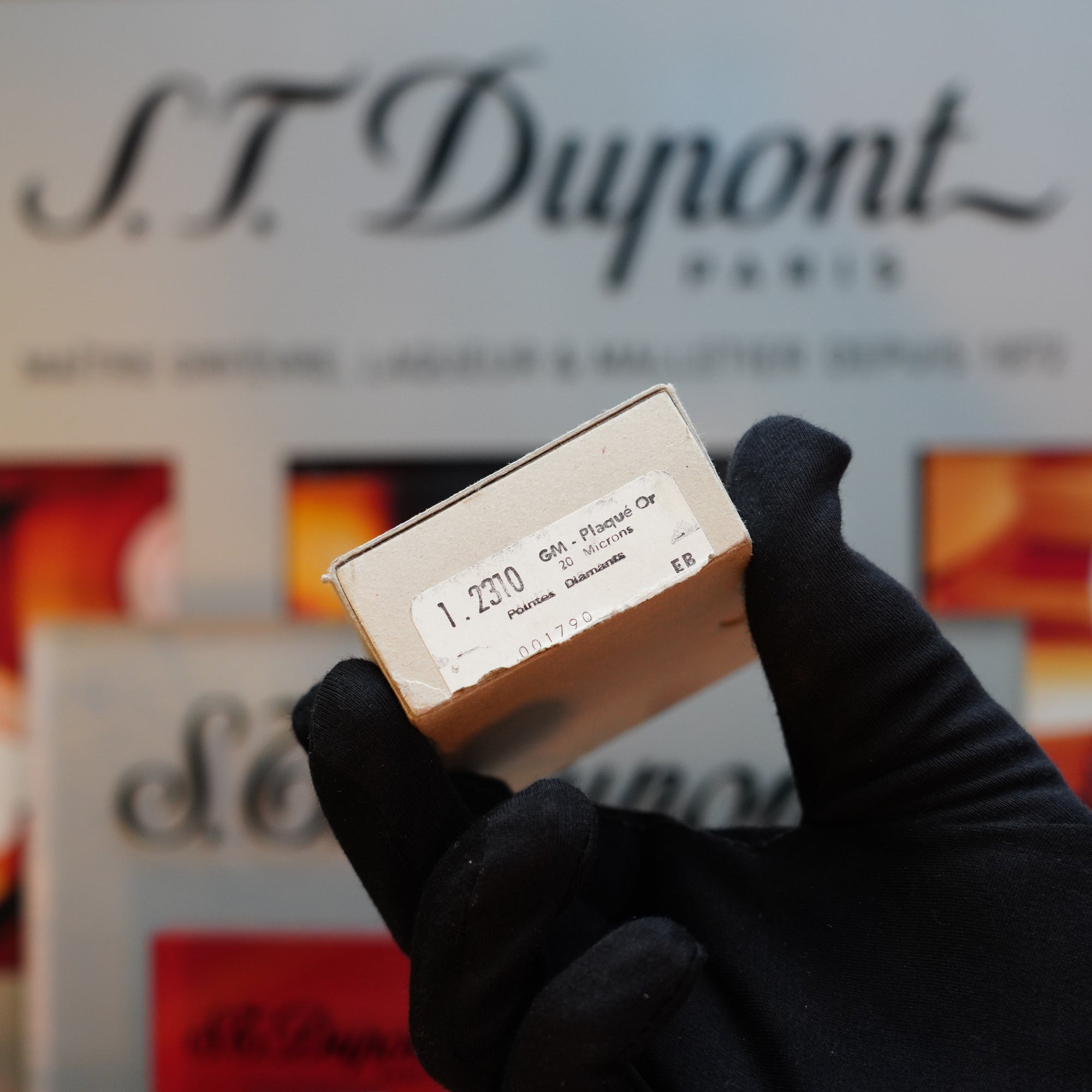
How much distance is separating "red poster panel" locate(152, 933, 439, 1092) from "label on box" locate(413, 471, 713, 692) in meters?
0.67

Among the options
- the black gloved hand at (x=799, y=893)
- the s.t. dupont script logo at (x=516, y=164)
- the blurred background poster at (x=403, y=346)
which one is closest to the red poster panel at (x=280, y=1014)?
the blurred background poster at (x=403, y=346)

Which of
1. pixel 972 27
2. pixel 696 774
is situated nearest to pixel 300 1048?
pixel 696 774

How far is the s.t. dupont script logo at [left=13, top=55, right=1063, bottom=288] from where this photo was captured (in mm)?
887

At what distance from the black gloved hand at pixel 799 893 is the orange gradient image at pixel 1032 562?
0.46 m

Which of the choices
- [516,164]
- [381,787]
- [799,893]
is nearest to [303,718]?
[381,787]

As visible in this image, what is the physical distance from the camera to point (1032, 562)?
2.96 ft

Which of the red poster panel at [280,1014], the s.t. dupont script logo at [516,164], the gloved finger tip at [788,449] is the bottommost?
the red poster panel at [280,1014]

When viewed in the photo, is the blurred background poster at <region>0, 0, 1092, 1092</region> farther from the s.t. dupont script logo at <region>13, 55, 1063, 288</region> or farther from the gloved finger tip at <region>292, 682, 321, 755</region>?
the gloved finger tip at <region>292, 682, 321, 755</region>

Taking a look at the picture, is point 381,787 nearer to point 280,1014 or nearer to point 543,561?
point 543,561

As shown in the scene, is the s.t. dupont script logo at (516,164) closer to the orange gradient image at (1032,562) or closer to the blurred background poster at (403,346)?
the blurred background poster at (403,346)

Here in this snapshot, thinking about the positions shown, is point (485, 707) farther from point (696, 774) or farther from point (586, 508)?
point (696, 774)

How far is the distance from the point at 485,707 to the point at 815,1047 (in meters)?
0.24

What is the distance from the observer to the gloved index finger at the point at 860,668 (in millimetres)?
430

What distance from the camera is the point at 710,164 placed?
894mm
